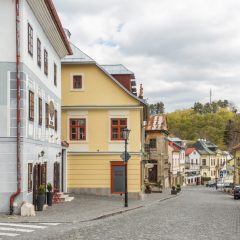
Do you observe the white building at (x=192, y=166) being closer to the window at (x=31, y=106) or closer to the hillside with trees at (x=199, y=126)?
the hillside with trees at (x=199, y=126)

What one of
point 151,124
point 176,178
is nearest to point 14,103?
point 151,124

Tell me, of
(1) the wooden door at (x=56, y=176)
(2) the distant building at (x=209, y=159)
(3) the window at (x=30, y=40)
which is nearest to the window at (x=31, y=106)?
(3) the window at (x=30, y=40)

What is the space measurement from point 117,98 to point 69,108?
339 centimetres

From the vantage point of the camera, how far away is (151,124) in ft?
235

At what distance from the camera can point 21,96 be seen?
73.3 ft

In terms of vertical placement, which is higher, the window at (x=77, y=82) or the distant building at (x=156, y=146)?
the window at (x=77, y=82)

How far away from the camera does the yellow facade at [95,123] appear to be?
1528 inches

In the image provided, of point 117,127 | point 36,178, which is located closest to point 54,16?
point 36,178

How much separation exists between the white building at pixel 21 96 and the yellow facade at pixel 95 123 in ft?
38.8

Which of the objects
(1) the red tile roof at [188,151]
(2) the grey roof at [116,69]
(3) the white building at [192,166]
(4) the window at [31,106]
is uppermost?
(2) the grey roof at [116,69]

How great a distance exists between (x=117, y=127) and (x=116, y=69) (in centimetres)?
495

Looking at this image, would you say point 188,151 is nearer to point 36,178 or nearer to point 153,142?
point 153,142

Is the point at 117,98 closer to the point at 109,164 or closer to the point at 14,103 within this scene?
the point at 109,164

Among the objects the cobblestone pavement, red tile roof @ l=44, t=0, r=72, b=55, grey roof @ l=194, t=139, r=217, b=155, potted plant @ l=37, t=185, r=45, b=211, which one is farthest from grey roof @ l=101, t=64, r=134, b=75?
grey roof @ l=194, t=139, r=217, b=155
